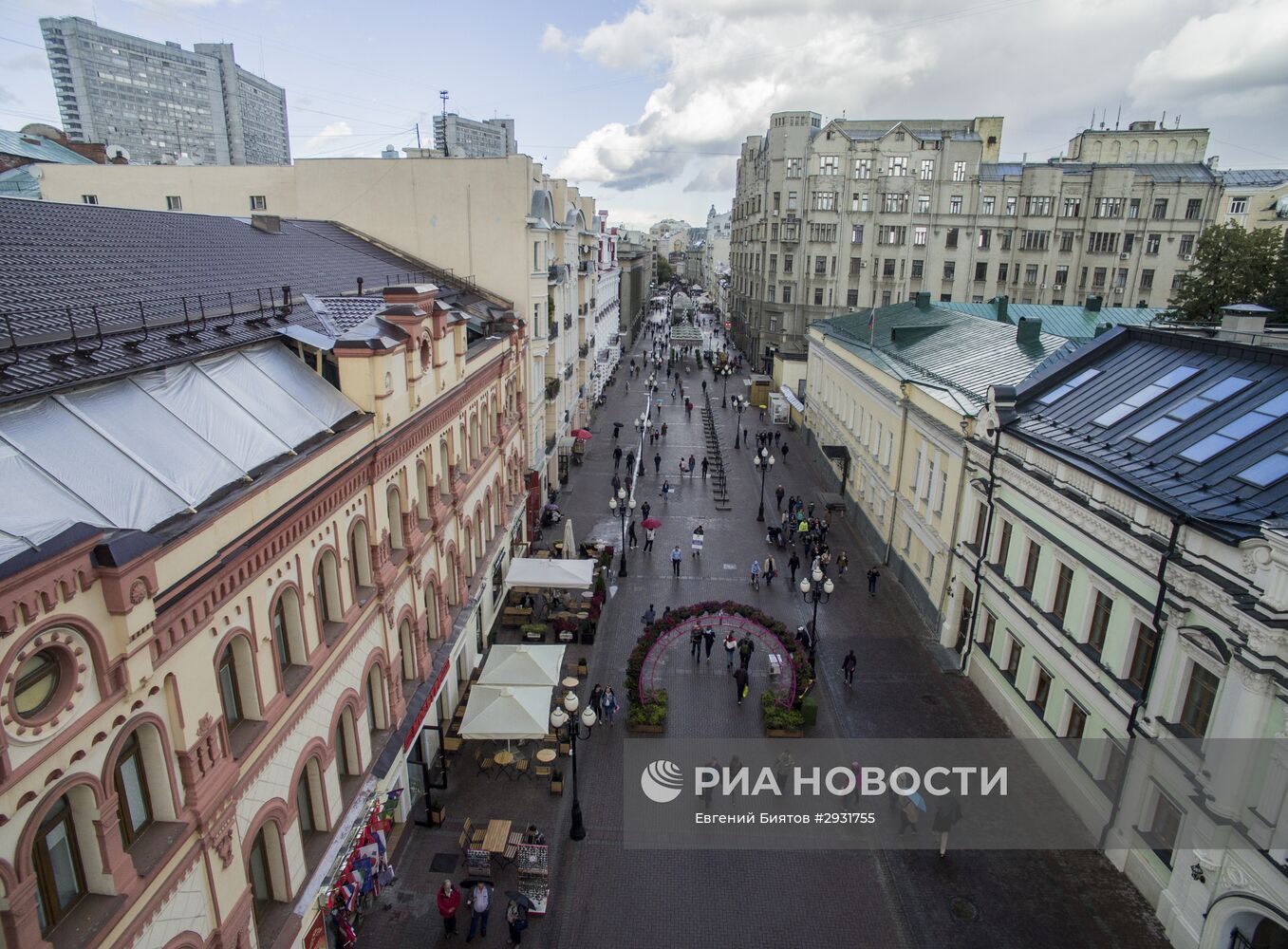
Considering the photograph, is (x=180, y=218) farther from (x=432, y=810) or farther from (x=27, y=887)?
(x=27, y=887)

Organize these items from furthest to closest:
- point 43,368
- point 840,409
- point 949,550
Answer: point 840,409, point 949,550, point 43,368

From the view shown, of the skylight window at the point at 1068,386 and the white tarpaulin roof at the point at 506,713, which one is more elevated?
the skylight window at the point at 1068,386

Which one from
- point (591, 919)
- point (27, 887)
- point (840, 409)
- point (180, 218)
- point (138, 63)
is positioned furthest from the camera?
point (138, 63)

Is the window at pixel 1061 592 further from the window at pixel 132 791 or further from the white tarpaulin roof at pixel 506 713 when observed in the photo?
the window at pixel 132 791

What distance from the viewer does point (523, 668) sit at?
20734 mm

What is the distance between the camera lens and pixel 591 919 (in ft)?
50.0

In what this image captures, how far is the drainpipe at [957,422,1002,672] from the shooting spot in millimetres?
21422

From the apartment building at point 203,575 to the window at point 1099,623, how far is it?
1561 cm

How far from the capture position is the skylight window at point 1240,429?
599 inches

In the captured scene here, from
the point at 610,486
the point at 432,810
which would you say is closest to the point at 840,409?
the point at 610,486

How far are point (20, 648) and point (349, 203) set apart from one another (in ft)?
105

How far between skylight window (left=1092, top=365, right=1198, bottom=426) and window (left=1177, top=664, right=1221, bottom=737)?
22.9 feet

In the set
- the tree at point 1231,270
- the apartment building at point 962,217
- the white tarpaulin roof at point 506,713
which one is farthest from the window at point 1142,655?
the apartment building at point 962,217

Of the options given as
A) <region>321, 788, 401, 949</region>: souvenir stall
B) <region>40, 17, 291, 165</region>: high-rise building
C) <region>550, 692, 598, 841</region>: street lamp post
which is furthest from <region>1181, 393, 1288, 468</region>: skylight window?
<region>40, 17, 291, 165</region>: high-rise building
